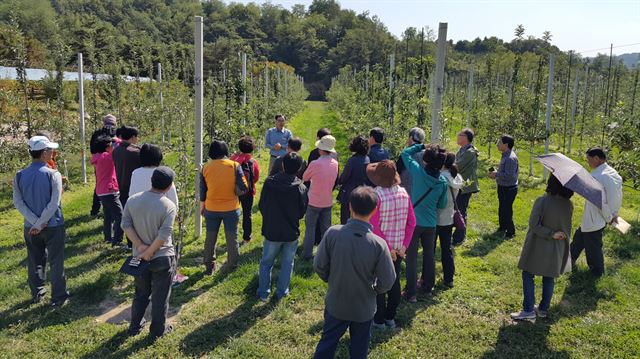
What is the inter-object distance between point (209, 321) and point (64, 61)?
9075 millimetres

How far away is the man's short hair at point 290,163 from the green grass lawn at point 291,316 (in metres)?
1.61

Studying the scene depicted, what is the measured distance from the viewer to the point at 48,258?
17.3 ft

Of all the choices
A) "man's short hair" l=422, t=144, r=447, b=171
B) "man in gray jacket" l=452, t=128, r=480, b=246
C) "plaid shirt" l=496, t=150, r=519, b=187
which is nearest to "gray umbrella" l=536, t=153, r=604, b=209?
"man's short hair" l=422, t=144, r=447, b=171

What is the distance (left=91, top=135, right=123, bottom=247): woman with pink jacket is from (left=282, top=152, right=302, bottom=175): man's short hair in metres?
3.32

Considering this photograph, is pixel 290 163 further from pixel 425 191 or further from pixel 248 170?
pixel 248 170

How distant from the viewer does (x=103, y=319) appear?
509 cm

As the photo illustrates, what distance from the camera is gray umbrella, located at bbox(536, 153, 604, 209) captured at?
4438mm

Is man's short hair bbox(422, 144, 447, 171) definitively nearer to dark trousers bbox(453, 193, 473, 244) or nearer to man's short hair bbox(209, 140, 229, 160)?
man's short hair bbox(209, 140, 229, 160)

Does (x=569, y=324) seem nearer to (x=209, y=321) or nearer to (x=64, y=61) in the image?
(x=209, y=321)

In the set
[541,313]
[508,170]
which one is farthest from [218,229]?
[508,170]

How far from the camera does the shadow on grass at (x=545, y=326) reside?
4656mm

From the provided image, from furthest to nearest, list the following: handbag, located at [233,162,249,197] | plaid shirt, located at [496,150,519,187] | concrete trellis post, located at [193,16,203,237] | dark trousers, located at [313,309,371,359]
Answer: plaid shirt, located at [496,150,519,187]
concrete trellis post, located at [193,16,203,237]
handbag, located at [233,162,249,197]
dark trousers, located at [313,309,371,359]

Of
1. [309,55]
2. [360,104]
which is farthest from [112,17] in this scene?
[360,104]

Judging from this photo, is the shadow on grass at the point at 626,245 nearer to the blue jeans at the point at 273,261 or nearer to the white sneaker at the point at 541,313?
the white sneaker at the point at 541,313
